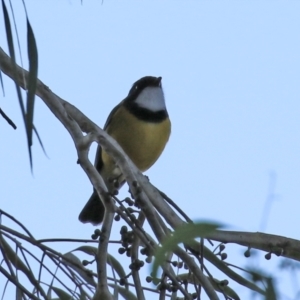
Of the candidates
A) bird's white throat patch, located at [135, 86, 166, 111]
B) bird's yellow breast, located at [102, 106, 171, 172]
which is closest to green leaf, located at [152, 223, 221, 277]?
bird's yellow breast, located at [102, 106, 171, 172]

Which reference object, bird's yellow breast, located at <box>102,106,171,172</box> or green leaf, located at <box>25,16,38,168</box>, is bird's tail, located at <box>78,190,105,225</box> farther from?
green leaf, located at <box>25,16,38,168</box>

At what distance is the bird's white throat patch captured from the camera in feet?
14.0

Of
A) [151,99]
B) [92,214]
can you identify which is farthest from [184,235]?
[151,99]

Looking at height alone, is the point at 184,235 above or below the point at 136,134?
below

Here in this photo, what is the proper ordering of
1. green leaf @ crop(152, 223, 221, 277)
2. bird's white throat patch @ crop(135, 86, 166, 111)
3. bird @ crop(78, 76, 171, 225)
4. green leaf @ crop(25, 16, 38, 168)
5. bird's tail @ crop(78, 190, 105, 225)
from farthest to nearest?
bird's white throat patch @ crop(135, 86, 166, 111)
bird @ crop(78, 76, 171, 225)
bird's tail @ crop(78, 190, 105, 225)
green leaf @ crop(25, 16, 38, 168)
green leaf @ crop(152, 223, 221, 277)

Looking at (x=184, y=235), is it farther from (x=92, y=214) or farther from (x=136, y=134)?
(x=136, y=134)

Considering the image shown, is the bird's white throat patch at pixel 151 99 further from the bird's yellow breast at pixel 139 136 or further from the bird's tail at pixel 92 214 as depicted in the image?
the bird's tail at pixel 92 214

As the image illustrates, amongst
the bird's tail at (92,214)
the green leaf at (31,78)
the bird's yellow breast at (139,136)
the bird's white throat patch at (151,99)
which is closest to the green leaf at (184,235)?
the green leaf at (31,78)

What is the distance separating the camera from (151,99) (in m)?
4.31

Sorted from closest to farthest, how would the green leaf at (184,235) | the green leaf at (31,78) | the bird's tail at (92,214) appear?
the green leaf at (184,235) < the green leaf at (31,78) < the bird's tail at (92,214)

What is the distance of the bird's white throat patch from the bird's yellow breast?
0.12 meters

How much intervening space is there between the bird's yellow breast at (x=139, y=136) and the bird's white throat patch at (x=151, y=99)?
12 centimetres

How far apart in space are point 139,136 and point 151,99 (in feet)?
1.07

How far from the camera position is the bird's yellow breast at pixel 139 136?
13.4 feet
